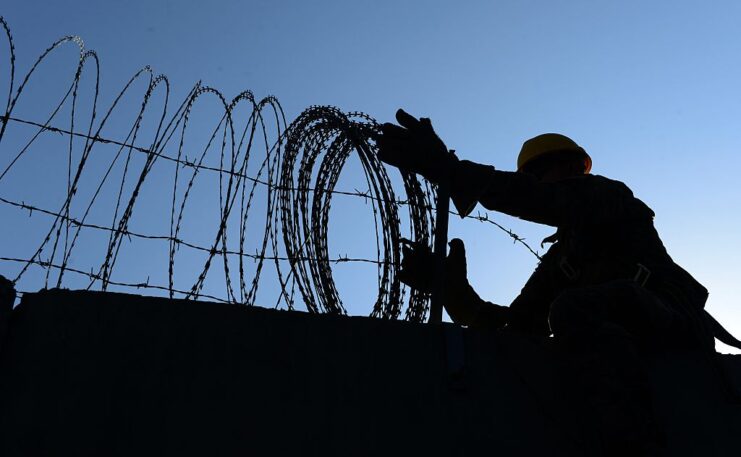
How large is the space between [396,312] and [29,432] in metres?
2.31

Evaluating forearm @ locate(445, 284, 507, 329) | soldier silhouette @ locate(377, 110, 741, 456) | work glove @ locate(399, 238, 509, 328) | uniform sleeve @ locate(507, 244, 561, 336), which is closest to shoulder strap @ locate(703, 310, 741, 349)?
soldier silhouette @ locate(377, 110, 741, 456)

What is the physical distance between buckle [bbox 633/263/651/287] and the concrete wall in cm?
51

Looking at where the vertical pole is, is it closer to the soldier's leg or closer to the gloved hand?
the gloved hand

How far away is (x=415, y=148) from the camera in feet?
12.8

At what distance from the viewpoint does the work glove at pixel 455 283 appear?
4730 mm

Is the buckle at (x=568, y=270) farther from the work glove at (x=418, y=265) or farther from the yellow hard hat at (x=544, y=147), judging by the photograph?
the yellow hard hat at (x=544, y=147)

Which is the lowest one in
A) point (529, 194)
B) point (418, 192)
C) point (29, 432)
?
point (29, 432)

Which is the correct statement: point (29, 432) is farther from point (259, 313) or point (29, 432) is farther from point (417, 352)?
point (417, 352)

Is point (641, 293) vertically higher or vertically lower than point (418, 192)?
lower

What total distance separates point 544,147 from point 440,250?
1.55 metres

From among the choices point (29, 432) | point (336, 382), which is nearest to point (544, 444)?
point (336, 382)

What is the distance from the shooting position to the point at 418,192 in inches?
185

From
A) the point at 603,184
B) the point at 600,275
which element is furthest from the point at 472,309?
the point at 603,184

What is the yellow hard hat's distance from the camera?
514cm
